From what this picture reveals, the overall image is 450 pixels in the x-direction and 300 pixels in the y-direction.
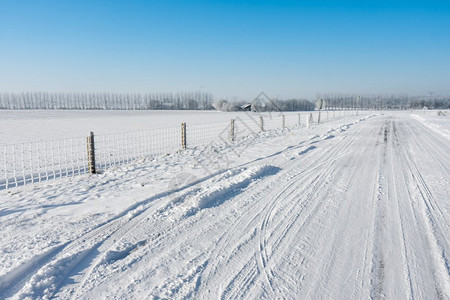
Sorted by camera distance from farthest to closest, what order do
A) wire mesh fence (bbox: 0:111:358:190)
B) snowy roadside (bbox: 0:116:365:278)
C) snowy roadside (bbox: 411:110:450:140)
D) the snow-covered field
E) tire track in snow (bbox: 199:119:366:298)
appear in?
snowy roadside (bbox: 411:110:450:140)
wire mesh fence (bbox: 0:111:358:190)
snowy roadside (bbox: 0:116:365:278)
tire track in snow (bbox: 199:119:366:298)
the snow-covered field

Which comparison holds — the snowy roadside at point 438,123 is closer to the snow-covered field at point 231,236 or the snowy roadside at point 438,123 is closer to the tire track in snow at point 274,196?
the tire track in snow at point 274,196

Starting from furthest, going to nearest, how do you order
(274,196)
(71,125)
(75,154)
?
(71,125) → (75,154) → (274,196)

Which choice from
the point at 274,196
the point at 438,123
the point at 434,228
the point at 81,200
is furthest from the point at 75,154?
the point at 438,123

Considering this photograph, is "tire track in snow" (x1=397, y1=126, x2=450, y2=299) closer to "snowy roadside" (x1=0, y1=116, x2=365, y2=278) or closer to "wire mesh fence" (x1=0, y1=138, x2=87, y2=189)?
"snowy roadside" (x1=0, y1=116, x2=365, y2=278)

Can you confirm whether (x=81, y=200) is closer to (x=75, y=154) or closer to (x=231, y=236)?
(x=231, y=236)

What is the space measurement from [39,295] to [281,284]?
2.41m

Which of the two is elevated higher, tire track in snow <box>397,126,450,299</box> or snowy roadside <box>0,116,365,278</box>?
tire track in snow <box>397,126,450,299</box>

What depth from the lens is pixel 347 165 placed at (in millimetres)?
8359

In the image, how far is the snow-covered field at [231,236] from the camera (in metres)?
2.84

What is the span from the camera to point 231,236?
388 centimetres

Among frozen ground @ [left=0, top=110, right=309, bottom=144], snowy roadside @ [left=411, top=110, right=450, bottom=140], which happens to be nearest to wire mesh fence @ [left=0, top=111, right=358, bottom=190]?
frozen ground @ [left=0, top=110, right=309, bottom=144]

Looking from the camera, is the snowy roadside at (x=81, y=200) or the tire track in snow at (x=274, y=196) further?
the snowy roadside at (x=81, y=200)

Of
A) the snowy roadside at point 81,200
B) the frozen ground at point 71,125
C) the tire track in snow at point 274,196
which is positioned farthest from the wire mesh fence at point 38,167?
the frozen ground at point 71,125

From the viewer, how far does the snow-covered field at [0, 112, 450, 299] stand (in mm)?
2842
